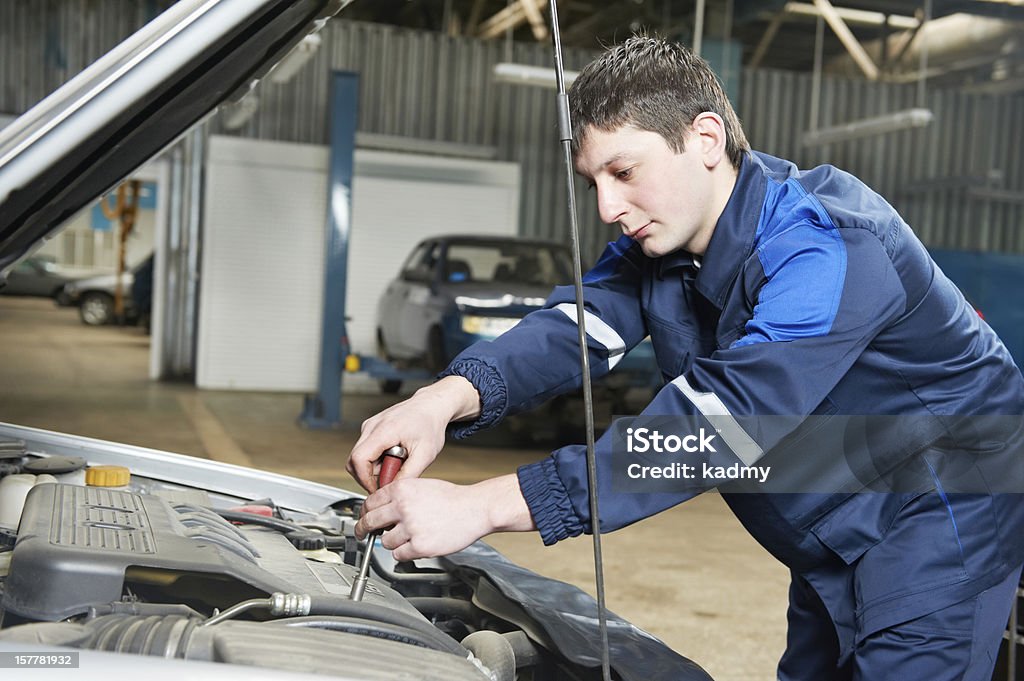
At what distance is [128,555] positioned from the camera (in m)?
1.18

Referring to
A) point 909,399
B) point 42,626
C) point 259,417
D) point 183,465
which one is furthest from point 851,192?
point 259,417

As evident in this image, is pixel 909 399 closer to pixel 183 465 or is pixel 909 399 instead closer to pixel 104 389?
pixel 183 465

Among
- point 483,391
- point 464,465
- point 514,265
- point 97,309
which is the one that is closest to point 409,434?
point 483,391

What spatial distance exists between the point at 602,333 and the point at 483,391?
0.26 metres

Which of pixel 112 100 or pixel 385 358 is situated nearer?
pixel 112 100

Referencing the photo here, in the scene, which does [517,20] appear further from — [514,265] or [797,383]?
[797,383]

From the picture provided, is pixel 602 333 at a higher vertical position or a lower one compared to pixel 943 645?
higher

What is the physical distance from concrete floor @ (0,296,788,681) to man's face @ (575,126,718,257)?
2.47 m

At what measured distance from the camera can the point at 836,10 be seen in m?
10.5

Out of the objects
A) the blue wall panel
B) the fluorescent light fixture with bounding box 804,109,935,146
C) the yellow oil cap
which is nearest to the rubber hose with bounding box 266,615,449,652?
the yellow oil cap

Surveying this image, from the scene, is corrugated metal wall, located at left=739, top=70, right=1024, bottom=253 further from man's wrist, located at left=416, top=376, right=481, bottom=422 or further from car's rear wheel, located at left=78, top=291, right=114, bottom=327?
man's wrist, located at left=416, top=376, right=481, bottom=422

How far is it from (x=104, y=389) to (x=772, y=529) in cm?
903

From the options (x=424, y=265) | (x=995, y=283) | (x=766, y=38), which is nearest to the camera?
(x=424, y=265)

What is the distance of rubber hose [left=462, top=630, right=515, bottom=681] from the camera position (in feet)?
4.10
